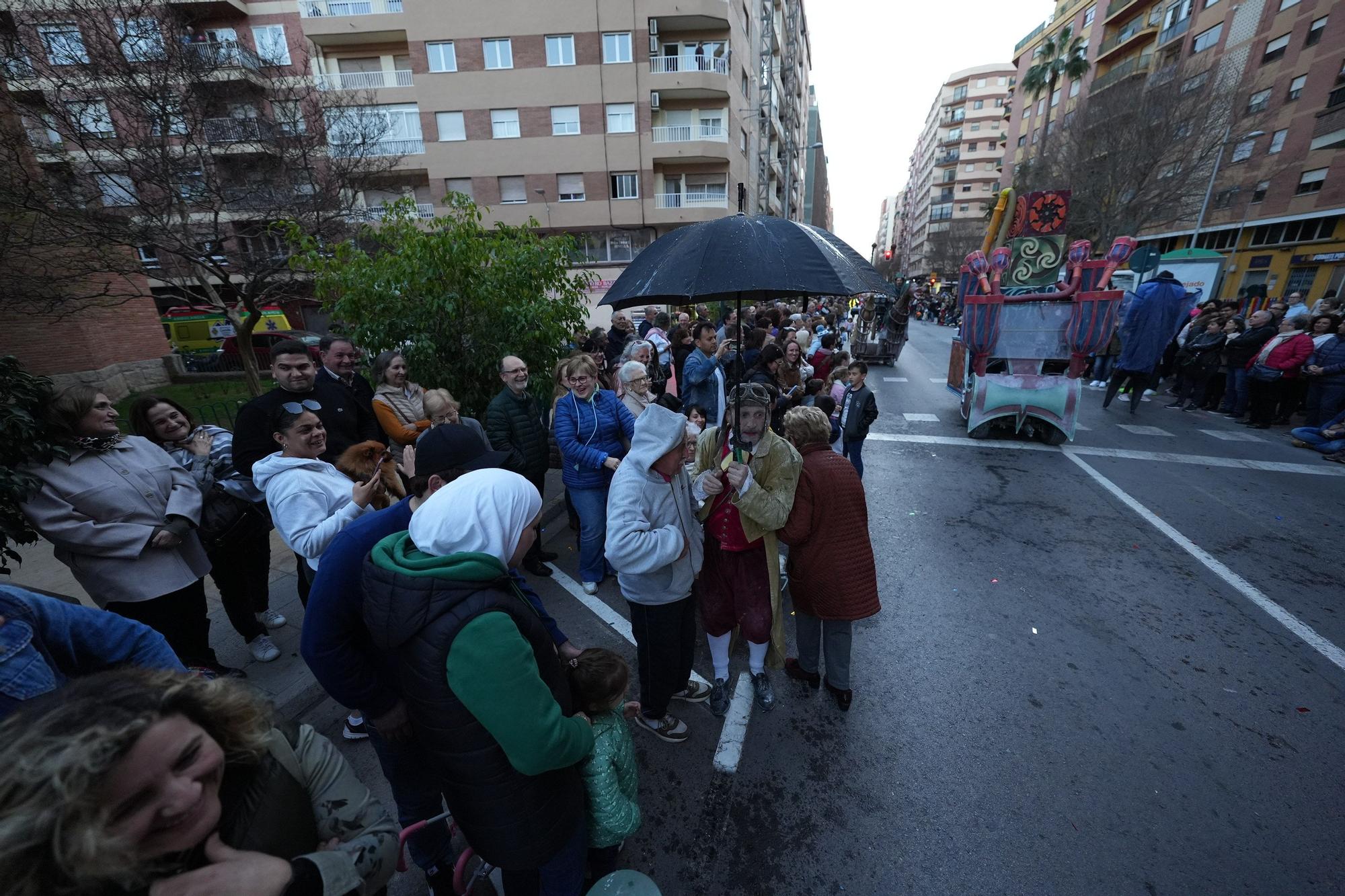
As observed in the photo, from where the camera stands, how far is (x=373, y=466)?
103 inches

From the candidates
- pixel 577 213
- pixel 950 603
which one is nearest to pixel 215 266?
pixel 950 603

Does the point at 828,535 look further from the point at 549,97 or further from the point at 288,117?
the point at 549,97

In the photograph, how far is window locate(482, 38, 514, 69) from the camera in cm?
2209

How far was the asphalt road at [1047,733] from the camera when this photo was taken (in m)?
2.18

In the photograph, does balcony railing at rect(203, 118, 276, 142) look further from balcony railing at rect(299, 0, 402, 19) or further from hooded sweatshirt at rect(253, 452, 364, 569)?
balcony railing at rect(299, 0, 402, 19)

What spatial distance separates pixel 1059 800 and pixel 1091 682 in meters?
1.09

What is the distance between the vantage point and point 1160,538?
4.93m

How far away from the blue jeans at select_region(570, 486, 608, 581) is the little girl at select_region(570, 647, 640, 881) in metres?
2.32

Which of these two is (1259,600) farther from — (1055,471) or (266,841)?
(266,841)

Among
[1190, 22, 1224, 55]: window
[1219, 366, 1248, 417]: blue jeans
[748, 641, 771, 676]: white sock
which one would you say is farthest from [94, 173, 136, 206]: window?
[1190, 22, 1224, 55]: window

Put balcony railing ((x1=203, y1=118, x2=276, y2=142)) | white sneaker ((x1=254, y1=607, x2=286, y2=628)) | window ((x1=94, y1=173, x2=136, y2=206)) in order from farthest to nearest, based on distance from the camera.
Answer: balcony railing ((x1=203, y1=118, x2=276, y2=142)) → window ((x1=94, y1=173, x2=136, y2=206)) → white sneaker ((x1=254, y1=607, x2=286, y2=628))

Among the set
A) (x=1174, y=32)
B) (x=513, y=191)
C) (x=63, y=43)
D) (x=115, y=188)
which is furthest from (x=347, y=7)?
(x=1174, y=32)

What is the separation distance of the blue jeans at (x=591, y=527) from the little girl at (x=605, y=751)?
2.32 m

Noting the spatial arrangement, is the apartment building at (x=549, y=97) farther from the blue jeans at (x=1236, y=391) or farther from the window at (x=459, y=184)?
the blue jeans at (x=1236, y=391)
